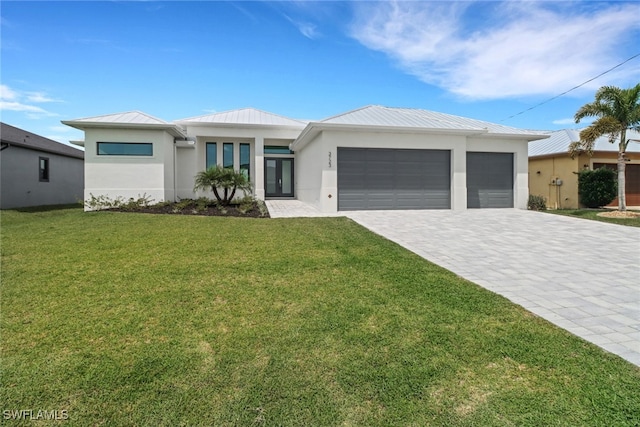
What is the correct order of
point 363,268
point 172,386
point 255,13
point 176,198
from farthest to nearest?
point 176,198 < point 255,13 < point 363,268 < point 172,386

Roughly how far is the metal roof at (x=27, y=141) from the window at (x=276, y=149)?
12.1m

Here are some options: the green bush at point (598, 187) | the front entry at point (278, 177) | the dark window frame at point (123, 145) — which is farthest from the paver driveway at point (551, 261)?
the dark window frame at point (123, 145)

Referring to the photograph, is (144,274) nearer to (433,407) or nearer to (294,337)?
(294,337)

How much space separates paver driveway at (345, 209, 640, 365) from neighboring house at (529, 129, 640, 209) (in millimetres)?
7098

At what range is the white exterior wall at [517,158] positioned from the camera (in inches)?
584

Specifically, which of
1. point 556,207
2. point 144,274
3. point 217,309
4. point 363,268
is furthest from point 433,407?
point 556,207

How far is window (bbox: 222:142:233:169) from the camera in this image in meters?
19.0

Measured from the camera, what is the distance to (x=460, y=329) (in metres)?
3.47

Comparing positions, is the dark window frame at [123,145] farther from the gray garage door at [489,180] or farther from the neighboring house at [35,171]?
the gray garage door at [489,180]

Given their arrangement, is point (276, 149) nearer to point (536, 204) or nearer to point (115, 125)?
point (115, 125)

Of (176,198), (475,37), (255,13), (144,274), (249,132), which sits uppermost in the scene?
(475,37)

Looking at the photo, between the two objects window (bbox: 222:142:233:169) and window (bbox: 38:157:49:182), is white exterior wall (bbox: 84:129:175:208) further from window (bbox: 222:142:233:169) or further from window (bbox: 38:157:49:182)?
window (bbox: 38:157:49:182)

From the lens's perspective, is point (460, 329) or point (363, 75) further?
point (363, 75)

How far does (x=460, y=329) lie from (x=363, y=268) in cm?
220
